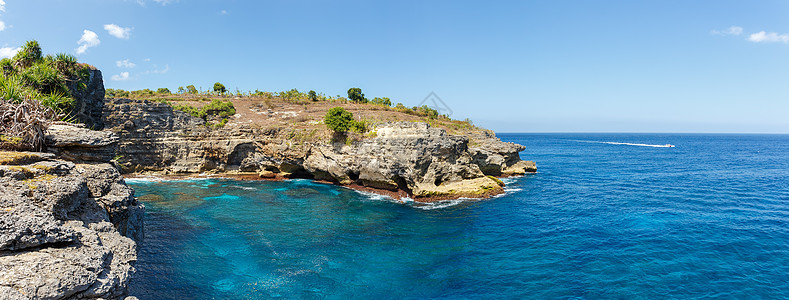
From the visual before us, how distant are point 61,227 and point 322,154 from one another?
36931 millimetres

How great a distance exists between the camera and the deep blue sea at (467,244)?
18906 mm

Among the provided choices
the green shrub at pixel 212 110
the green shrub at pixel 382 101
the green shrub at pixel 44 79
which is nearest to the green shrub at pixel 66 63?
the green shrub at pixel 44 79

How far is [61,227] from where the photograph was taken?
9.32 m

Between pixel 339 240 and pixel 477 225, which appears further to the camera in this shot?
pixel 477 225

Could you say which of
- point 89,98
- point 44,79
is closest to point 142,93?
point 89,98

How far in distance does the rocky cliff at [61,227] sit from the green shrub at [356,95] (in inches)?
2580

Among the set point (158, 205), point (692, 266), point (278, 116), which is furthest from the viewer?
point (278, 116)

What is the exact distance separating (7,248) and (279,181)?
134 ft

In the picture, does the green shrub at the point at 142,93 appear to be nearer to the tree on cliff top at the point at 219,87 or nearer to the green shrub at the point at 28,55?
the tree on cliff top at the point at 219,87

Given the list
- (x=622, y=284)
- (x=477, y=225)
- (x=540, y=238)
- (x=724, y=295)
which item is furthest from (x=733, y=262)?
(x=477, y=225)

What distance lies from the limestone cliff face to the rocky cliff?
28.3 metres

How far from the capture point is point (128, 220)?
47.3 feet

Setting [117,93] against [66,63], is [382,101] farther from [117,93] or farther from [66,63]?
[66,63]

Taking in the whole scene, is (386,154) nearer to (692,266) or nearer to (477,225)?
(477,225)
